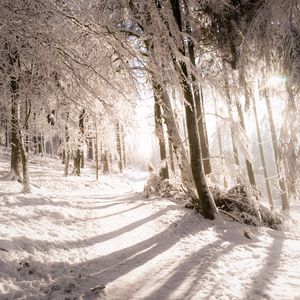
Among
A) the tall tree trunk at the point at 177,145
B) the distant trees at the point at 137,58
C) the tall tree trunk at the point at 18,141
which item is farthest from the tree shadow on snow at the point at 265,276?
the tall tree trunk at the point at 18,141

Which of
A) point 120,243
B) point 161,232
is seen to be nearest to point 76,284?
point 120,243

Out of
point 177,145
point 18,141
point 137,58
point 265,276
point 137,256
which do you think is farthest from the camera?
point 18,141

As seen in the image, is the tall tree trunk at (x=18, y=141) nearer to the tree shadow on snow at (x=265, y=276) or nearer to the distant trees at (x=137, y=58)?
the distant trees at (x=137, y=58)

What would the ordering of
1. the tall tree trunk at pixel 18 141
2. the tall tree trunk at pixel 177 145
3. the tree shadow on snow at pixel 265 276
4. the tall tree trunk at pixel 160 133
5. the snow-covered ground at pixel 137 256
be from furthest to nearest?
the tall tree trunk at pixel 160 133
the tall tree trunk at pixel 18 141
the tall tree trunk at pixel 177 145
the snow-covered ground at pixel 137 256
the tree shadow on snow at pixel 265 276

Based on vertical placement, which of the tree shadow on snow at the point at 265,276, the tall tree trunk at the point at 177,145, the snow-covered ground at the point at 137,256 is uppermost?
the tall tree trunk at the point at 177,145

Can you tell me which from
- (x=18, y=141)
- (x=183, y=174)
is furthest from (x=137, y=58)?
(x=18, y=141)

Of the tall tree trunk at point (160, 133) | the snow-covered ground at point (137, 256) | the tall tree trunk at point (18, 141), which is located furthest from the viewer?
the tall tree trunk at point (160, 133)

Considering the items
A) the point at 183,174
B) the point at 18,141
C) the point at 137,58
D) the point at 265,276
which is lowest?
the point at 265,276

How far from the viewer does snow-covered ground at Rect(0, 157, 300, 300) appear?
380cm

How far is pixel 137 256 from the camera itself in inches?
207

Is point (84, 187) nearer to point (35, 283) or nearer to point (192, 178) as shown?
point (192, 178)

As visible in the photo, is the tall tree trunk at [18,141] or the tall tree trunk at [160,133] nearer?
the tall tree trunk at [18,141]

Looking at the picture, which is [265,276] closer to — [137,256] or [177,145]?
[137,256]

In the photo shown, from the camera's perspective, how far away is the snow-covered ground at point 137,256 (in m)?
3.80
